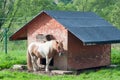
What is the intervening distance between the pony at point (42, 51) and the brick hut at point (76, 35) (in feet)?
1.23

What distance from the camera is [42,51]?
16.3m

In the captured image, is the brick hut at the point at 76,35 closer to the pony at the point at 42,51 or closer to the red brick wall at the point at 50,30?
the red brick wall at the point at 50,30

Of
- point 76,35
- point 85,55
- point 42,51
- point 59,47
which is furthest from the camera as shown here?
point 85,55

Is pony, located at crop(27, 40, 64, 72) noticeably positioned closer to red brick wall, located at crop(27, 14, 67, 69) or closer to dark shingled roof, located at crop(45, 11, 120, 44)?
red brick wall, located at crop(27, 14, 67, 69)

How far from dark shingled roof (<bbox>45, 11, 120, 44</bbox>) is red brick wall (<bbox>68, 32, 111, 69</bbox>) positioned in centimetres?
48

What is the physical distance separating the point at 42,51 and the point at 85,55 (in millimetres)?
1759

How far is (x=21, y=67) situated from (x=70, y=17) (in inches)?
114

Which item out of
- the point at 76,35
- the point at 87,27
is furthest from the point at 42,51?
the point at 87,27

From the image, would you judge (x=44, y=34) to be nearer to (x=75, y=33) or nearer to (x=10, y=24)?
(x=75, y=33)

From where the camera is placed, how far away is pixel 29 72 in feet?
52.6

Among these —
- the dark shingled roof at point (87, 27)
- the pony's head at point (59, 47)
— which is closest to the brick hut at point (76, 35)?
the dark shingled roof at point (87, 27)

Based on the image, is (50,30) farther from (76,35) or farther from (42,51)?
(76,35)

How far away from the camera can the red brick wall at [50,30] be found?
16.1 meters

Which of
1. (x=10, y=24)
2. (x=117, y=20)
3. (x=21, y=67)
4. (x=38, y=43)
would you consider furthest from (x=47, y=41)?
(x=117, y=20)
